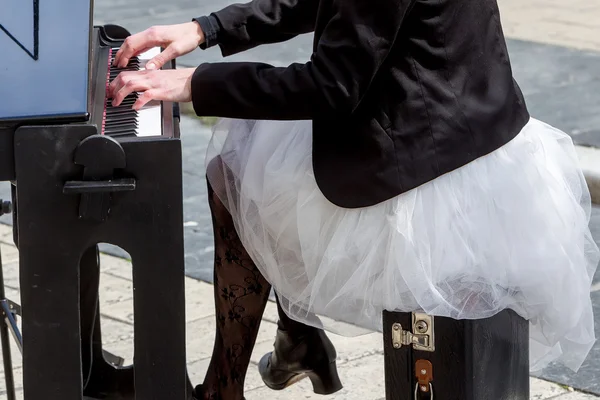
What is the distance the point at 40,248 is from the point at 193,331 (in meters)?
1.65

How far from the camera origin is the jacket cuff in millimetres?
2541

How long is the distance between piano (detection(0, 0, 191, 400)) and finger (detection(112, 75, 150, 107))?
0.03 meters

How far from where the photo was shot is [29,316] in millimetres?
1958

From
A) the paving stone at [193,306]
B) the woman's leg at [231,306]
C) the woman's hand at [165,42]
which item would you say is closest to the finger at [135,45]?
the woman's hand at [165,42]

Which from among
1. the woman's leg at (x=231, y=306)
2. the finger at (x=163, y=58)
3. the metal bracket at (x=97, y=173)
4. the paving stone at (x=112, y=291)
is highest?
the finger at (x=163, y=58)

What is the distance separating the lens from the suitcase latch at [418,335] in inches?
85.1

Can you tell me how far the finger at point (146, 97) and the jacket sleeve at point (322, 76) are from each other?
72 millimetres

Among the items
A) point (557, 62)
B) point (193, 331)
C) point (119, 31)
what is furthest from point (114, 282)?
point (557, 62)

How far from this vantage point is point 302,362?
9.10 ft

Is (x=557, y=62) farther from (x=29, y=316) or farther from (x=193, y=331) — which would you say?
(x=29, y=316)

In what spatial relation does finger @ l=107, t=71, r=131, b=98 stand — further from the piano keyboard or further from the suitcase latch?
the suitcase latch

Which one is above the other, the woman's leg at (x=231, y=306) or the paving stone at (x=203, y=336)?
the woman's leg at (x=231, y=306)

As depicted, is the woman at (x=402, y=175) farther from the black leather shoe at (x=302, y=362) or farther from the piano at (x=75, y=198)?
Result: the black leather shoe at (x=302, y=362)

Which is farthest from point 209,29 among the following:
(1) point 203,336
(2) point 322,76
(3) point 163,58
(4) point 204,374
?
(1) point 203,336
